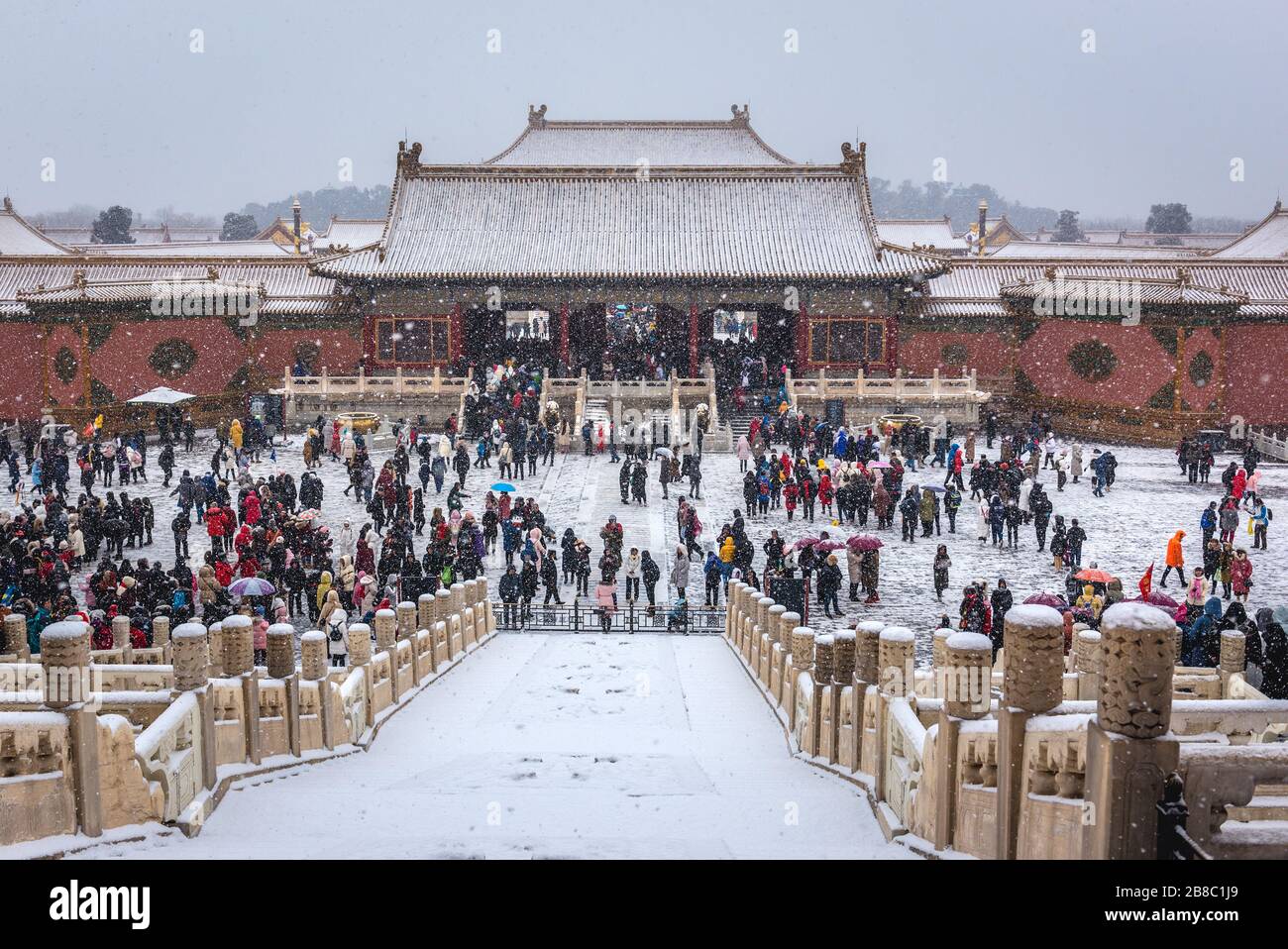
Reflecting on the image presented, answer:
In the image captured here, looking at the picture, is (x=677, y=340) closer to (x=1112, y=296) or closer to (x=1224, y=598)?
(x=1112, y=296)

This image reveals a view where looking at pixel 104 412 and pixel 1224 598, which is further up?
pixel 104 412

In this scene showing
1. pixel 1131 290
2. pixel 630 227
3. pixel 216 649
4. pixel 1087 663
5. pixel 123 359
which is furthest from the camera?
pixel 630 227

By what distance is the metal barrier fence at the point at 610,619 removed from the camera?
19.5m

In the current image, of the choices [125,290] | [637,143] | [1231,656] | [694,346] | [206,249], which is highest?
[637,143]

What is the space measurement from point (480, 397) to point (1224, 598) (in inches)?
861

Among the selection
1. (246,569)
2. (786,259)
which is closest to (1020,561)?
(246,569)

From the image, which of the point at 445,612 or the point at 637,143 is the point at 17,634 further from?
the point at 637,143

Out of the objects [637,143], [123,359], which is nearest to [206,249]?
[637,143]

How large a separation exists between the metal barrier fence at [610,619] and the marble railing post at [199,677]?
968 centimetres

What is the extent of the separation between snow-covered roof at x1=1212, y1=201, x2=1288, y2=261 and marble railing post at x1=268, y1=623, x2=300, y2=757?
4579 cm

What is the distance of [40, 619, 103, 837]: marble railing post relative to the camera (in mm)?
8008

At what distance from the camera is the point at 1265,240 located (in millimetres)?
49656

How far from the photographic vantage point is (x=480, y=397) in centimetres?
3706

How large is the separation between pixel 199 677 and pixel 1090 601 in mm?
12066
